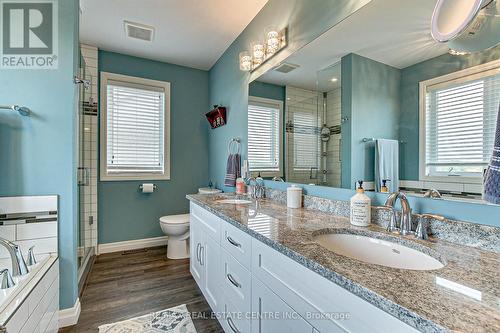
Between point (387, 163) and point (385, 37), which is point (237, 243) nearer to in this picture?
point (387, 163)

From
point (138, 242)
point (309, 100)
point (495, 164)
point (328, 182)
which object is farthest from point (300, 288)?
point (138, 242)

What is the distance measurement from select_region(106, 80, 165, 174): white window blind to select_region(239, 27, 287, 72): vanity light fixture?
150 cm

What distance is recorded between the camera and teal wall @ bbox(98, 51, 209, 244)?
119 inches

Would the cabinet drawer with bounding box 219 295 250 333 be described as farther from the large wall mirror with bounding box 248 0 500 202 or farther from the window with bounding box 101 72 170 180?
the window with bounding box 101 72 170 180

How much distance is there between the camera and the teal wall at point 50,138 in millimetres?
1608

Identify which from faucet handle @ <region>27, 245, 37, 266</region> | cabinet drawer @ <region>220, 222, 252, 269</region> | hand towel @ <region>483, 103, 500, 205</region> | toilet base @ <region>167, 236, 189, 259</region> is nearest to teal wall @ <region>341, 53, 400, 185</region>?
hand towel @ <region>483, 103, 500, 205</region>

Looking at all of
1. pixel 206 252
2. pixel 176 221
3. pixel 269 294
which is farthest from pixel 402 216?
pixel 176 221

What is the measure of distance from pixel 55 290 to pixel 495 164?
2.32m

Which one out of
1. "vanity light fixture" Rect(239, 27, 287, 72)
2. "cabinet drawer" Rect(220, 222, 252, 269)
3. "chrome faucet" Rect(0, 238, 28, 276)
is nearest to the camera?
"cabinet drawer" Rect(220, 222, 252, 269)

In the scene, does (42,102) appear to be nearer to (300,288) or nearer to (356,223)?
(300,288)

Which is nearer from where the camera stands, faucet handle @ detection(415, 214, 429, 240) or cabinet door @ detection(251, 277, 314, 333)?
cabinet door @ detection(251, 277, 314, 333)

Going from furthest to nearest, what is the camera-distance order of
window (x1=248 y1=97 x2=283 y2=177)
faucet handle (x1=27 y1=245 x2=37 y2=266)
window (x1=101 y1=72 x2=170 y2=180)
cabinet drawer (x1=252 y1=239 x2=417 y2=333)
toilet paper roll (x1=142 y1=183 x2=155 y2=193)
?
toilet paper roll (x1=142 y1=183 x2=155 y2=193) → window (x1=101 y1=72 x2=170 y2=180) → window (x1=248 y1=97 x2=283 y2=177) → faucet handle (x1=27 y1=245 x2=37 y2=266) → cabinet drawer (x1=252 y1=239 x2=417 y2=333)

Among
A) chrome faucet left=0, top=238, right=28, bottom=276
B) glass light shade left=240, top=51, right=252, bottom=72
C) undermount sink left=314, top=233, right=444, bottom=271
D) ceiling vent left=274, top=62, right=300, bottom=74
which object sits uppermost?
glass light shade left=240, top=51, right=252, bottom=72

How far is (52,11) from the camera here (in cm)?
173
